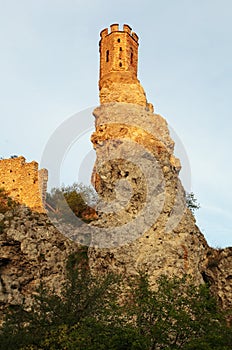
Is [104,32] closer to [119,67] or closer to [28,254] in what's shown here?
[119,67]

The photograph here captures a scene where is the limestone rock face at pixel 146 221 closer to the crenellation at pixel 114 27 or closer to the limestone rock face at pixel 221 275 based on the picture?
the limestone rock face at pixel 221 275

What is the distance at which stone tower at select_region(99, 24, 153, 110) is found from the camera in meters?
49.4

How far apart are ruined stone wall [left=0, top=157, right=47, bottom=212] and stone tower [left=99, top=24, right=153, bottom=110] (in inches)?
450

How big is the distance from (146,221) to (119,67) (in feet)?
89.3

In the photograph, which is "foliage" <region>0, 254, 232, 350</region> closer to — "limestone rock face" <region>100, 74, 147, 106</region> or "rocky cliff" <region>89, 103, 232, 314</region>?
"rocky cliff" <region>89, 103, 232, 314</region>

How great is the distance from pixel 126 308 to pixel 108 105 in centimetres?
2880

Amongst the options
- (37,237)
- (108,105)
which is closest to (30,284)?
(37,237)

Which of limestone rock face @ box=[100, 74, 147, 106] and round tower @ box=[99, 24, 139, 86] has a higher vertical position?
round tower @ box=[99, 24, 139, 86]

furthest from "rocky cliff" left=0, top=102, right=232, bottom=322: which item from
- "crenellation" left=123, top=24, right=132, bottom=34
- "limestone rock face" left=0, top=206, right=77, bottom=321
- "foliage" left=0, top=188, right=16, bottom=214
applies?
"crenellation" left=123, top=24, right=132, bottom=34

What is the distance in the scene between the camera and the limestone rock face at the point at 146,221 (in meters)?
27.4

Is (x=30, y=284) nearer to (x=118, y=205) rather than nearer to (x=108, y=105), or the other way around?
(x=118, y=205)

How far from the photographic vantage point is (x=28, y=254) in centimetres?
2842

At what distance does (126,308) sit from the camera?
73.4 ft

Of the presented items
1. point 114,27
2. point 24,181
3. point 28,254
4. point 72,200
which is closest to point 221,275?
point 28,254
